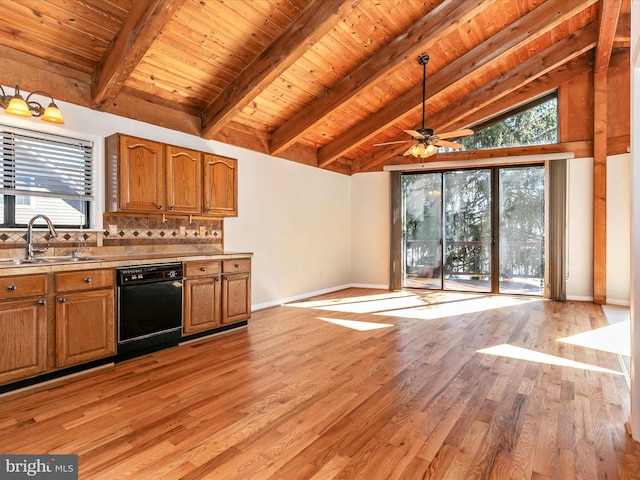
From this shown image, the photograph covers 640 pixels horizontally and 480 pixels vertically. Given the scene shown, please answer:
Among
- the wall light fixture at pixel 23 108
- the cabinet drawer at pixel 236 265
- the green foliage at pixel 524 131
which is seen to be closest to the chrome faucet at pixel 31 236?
the wall light fixture at pixel 23 108

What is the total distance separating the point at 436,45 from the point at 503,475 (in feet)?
16.3

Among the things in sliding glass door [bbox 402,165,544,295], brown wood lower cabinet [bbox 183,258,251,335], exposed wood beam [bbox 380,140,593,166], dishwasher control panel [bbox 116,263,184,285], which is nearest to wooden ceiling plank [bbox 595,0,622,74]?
exposed wood beam [bbox 380,140,593,166]

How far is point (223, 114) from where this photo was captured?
4664 millimetres

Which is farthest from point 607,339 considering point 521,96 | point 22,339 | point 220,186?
point 22,339

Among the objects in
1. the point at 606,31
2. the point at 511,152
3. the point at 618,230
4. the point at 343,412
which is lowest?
the point at 343,412

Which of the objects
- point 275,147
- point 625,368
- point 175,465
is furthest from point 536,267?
point 175,465

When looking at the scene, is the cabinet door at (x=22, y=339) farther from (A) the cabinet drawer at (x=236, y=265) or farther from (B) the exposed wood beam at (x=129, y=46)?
(B) the exposed wood beam at (x=129, y=46)

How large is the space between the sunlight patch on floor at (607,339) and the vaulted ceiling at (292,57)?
373 centimetres

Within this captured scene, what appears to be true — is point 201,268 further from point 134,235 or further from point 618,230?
point 618,230

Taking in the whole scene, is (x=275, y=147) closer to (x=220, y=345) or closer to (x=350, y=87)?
(x=350, y=87)

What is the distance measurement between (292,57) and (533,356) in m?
3.84

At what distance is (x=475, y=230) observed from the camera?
7.30m

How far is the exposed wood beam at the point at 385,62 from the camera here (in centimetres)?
413

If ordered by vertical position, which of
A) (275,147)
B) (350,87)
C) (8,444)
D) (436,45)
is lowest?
(8,444)
